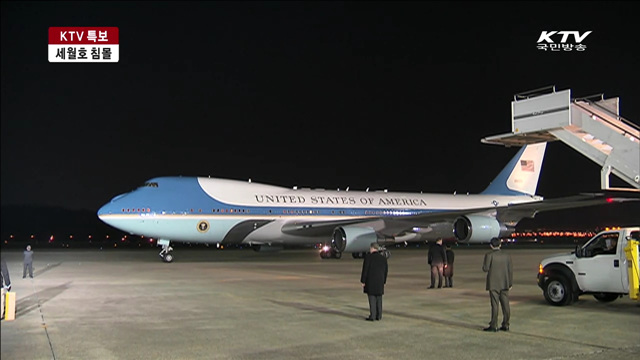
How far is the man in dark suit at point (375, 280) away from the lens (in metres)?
10.9

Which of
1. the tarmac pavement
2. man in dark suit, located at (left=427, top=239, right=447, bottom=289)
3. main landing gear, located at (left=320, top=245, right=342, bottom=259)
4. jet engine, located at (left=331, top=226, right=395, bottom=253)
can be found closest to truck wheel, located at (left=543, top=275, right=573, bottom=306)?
the tarmac pavement

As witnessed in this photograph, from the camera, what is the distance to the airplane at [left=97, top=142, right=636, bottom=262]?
27.4 meters

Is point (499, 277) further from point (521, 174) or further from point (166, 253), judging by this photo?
point (521, 174)

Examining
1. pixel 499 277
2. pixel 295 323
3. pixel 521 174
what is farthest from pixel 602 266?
pixel 521 174

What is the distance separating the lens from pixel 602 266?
12.2m

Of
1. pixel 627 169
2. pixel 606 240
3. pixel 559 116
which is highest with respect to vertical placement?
pixel 559 116

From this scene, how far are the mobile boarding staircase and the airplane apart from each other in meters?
8.92

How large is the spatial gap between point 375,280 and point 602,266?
496 cm

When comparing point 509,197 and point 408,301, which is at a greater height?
point 509,197

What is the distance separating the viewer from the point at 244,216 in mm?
30109

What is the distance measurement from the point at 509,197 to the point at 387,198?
1109cm

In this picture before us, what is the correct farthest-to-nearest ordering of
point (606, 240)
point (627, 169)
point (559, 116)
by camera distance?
point (559, 116) < point (627, 169) < point (606, 240)

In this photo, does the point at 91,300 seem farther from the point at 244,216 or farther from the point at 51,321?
the point at 244,216

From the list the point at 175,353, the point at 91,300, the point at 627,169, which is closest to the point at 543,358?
the point at 175,353
